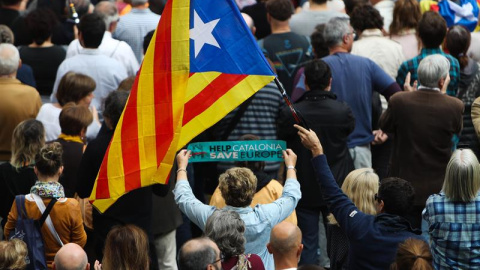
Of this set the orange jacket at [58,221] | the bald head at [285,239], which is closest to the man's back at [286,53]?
the orange jacket at [58,221]

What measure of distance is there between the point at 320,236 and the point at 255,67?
2.63 m

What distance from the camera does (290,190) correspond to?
6.51 meters

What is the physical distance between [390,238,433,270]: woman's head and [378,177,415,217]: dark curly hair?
70 cm

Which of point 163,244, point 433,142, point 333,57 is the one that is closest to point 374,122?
point 333,57

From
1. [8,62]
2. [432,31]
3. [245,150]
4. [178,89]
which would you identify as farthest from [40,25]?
[245,150]

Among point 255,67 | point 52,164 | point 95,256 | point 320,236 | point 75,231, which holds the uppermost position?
point 255,67

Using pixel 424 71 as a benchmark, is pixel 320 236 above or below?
below

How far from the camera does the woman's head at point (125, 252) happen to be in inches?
227

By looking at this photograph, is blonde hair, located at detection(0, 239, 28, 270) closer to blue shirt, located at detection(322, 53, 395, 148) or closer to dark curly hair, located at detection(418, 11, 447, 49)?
blue shirt, located at detection(322, 53, 395, 148)

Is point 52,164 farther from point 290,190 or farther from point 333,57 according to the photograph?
point 333,57

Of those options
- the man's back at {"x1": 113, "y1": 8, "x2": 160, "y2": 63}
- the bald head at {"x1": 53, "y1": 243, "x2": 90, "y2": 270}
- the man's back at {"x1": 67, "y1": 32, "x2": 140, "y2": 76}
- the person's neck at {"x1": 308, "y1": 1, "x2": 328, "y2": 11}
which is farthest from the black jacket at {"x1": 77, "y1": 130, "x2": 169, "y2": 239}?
the person's neck at {"x1": 308, "y1": 1, "x2": 328, "y2": 11}

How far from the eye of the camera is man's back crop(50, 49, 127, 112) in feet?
32.1

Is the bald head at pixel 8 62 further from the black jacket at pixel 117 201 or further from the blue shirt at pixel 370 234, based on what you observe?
the blue shirt at pixel 370 234

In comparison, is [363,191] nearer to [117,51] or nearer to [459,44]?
[459,44]
